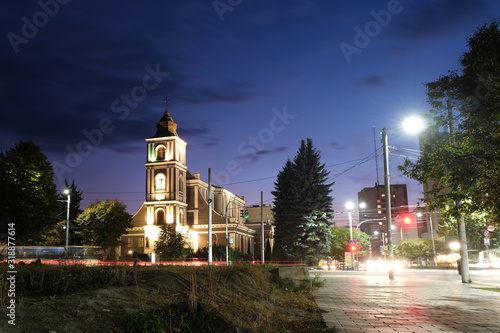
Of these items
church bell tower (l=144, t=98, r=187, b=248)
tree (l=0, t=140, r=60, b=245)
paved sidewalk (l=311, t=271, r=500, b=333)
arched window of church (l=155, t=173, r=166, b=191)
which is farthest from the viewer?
arched window of church (l=155, t=173, r=166, b=191)

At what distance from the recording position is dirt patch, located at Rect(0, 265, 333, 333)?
20.9 feet

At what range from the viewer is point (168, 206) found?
8125cm

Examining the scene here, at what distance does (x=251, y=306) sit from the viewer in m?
9.94

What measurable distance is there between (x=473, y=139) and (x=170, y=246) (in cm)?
4235

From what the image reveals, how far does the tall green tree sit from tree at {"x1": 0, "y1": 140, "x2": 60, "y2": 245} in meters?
38.9

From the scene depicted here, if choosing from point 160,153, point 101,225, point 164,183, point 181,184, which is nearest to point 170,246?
point 101,225

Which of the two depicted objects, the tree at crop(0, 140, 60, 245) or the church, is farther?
the church

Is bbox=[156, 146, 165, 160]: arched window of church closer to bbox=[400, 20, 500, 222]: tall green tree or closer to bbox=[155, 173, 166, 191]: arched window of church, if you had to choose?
bbox=[155, 173, 166, 191]: arched window of church

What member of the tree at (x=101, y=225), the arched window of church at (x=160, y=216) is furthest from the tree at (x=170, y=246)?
the arched window of church at (x=160, y=216)

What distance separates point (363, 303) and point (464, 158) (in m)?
5.69

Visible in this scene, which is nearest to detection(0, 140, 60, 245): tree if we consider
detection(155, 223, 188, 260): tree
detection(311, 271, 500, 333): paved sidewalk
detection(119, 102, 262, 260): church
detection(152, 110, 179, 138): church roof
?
detection(155, 223, 188, 260): tree

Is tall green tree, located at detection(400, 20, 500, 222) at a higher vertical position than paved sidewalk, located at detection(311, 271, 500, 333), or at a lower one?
higher

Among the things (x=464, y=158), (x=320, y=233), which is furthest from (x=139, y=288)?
(x=320, y=233)

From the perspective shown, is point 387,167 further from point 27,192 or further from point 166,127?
point 166,127
